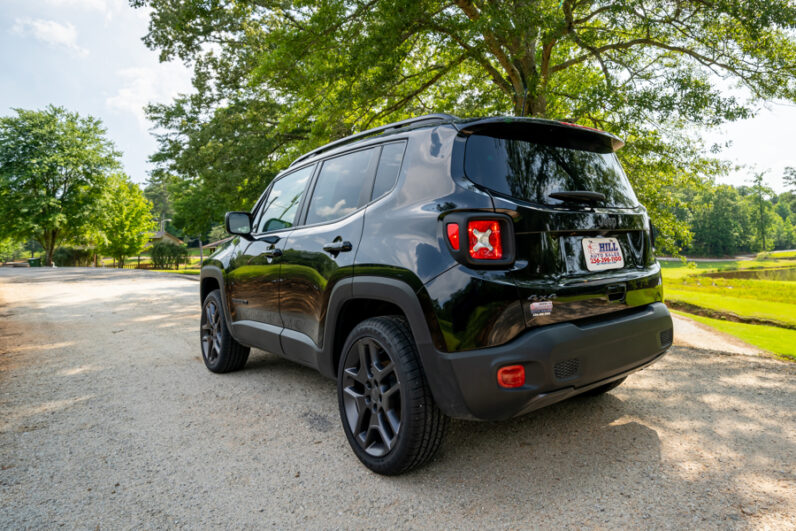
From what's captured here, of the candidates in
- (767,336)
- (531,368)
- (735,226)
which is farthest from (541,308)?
(735,226)

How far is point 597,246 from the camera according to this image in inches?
102

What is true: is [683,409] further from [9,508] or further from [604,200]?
[9,508]

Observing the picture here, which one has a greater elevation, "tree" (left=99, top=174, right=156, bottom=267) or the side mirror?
"tree" (left=99, top=174, right=156, bottom=267)

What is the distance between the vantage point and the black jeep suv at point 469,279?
7.27 feet

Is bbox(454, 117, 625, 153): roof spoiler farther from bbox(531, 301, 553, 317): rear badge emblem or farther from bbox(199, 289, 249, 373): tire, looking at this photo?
bbox(199, 289, 249, 373): tire

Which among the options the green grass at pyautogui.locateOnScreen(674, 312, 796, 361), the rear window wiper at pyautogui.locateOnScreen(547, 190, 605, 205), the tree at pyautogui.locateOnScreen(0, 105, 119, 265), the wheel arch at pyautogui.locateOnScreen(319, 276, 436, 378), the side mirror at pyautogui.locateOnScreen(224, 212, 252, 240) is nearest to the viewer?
the wheel arch at pyautogui.locateOnScreen(319, 276, 436, 378)

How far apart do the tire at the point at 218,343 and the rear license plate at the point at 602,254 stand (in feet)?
11.3

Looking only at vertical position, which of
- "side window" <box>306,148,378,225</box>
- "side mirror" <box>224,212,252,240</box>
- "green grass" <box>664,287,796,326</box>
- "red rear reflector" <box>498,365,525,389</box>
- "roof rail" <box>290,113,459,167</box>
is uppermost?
"roof rail" <box>290,113,459,167</box>

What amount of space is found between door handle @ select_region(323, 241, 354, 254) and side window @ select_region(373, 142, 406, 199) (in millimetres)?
350

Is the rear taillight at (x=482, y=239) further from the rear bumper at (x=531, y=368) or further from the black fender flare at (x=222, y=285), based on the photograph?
the black fender flare at (x=222, y=285)

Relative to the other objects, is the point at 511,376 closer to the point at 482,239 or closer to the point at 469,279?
the point at 469,279

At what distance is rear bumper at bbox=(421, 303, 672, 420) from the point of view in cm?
217

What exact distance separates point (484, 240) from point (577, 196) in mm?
676

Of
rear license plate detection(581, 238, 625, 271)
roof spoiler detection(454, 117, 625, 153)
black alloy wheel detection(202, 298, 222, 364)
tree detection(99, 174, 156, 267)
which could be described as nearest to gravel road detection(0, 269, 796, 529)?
black alloy wheel detection(202, 298, 222, 364)
